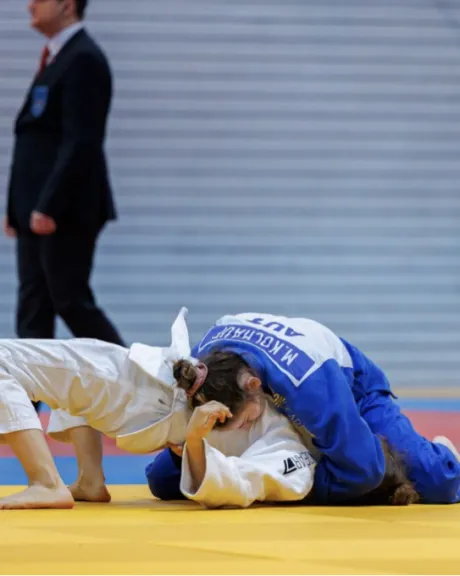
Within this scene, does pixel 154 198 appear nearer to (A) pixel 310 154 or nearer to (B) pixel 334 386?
(A) pixel 310 154

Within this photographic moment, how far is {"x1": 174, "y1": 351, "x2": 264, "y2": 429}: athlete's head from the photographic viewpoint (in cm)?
283

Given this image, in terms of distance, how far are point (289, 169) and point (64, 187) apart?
9.66 feet

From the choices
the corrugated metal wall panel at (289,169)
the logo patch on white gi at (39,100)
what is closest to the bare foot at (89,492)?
the logo patch on white gi at (39,100)

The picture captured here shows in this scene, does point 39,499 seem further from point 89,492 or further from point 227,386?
point 227,386

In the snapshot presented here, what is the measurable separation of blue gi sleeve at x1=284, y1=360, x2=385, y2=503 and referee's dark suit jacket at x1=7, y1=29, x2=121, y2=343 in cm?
219

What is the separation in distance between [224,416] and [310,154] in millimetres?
5112

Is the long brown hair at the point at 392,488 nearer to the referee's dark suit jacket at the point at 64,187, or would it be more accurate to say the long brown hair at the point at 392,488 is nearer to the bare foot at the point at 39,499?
the bare foot at the point at 39,499

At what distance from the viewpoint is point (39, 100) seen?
497cm

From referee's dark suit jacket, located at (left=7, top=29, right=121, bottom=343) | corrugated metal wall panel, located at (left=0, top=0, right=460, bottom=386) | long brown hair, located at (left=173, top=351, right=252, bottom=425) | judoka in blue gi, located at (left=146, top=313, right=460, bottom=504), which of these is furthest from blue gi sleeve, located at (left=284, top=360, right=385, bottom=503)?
corrugated metal wall panel, located at (left=0, top=0, right=460, bottom=386)

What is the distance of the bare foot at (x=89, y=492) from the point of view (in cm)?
299

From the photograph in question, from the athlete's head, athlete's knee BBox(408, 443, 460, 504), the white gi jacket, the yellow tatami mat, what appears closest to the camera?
the yellow tatami mat

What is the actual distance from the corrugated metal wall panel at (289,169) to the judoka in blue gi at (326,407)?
4384mm

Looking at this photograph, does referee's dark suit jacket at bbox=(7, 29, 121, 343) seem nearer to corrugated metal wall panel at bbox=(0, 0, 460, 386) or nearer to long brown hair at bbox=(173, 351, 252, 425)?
long brown hair at bbox=(173, 351, 252, 425)

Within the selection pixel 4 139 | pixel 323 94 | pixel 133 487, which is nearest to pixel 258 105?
pixel 323 94
